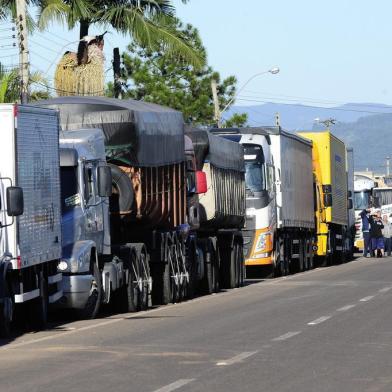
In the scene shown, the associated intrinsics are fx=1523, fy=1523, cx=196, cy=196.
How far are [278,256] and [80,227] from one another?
17.0 m

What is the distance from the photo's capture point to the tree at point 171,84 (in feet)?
222

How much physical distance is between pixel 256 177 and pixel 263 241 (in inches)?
62.4

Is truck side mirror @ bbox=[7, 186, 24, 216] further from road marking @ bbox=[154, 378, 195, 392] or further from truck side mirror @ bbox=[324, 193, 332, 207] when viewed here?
truck side mirror @ bbox=[324, 193, 332, 207]

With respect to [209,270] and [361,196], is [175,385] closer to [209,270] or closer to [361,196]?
[209,270]

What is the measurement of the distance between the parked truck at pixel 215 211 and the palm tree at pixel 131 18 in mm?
8911

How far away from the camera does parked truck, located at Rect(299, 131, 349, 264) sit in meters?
47.2

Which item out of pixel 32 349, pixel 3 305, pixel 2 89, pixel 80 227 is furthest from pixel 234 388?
pixel 2 89

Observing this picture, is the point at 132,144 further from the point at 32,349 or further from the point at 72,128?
the point at 32,349

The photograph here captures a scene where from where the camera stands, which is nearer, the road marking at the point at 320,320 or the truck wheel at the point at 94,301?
the road marking at the point at 320,320

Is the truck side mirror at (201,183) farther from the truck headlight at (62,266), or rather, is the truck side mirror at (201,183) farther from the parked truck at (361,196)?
the parked truck at (361,196)

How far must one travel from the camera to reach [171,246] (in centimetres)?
2681

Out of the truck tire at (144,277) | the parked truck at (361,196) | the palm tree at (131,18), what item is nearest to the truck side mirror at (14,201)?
the truck tire at (144,277)

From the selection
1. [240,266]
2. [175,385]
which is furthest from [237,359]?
[240,266]

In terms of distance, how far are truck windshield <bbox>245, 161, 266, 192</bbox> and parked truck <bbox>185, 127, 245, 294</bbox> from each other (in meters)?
2.62
